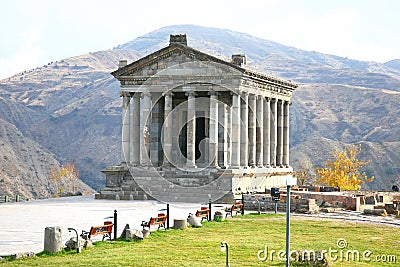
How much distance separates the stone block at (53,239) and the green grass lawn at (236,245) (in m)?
0.34

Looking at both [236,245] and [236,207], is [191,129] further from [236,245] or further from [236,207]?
[236,245]

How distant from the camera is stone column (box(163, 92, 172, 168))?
5012 centimetres

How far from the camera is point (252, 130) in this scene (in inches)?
2101

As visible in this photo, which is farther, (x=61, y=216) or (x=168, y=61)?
(x=168, y=61)

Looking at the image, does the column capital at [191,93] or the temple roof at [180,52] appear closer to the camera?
the temple roof at [180,52]

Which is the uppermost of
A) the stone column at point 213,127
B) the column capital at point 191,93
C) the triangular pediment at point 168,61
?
the triangular pediment at point 168,61

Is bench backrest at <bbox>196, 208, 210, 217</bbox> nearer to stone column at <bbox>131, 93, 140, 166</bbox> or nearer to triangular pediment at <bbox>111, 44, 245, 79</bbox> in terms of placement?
triangular pediment at <bbox>111, 44, 245, 79</bbox>

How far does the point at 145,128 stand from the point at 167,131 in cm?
234

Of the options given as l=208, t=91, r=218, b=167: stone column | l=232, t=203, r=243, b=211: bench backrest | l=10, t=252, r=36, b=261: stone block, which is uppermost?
l=208, t=91, r=218, b=167: stone column

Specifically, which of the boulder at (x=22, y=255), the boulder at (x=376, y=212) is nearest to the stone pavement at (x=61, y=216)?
the boulder at (x=22, y=255)

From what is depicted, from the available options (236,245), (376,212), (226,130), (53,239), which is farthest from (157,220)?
(226,130)

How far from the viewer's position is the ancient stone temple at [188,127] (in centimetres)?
4784

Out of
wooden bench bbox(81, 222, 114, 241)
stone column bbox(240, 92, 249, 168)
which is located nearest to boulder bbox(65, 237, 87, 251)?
wooden bench bbox(81, 222, 114, 241)

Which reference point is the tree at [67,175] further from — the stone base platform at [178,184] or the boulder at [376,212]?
the boulder at [376,212]
